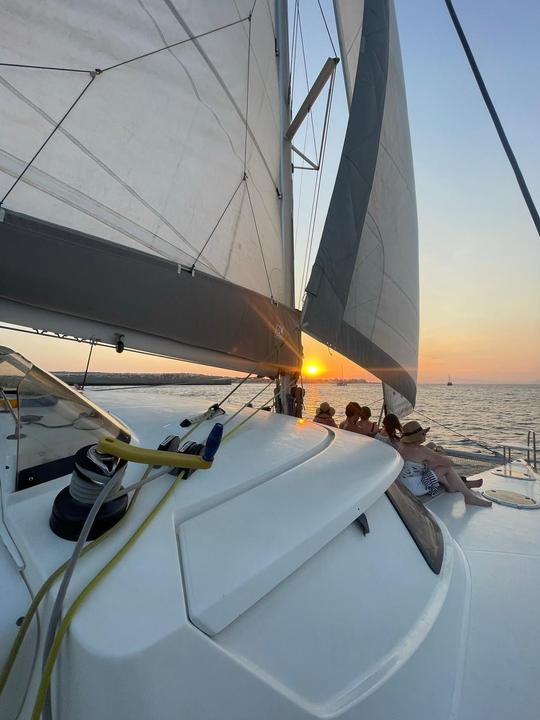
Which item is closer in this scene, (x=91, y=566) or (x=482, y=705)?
(x=91, y=566)

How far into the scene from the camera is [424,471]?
128 inches

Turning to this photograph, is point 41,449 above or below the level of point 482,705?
above

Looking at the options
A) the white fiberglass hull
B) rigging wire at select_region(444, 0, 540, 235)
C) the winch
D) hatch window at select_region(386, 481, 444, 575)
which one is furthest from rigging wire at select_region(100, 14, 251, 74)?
hatch window at select_region(386, 481, 444, 575)

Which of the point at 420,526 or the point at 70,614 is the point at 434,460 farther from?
the point at 70,614

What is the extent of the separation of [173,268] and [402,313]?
111 inches

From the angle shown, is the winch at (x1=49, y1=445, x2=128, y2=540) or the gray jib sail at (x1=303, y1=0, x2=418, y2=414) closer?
the winch at (x1=49, y1=445, x2=128, y2=540)

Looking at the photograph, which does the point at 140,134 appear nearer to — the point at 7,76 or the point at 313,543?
the point at 7,76

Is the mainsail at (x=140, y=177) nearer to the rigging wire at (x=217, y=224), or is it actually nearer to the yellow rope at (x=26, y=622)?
the rigging wire at (x=217, y=224)

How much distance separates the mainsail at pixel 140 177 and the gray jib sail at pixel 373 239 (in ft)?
2.09

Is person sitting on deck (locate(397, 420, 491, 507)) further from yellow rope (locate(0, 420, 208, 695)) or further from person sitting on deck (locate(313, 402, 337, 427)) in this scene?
yellow rope (locate(0, 420, 208, 695))

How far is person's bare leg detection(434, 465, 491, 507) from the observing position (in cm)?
304

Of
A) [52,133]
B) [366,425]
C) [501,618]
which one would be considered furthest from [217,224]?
[366,425]

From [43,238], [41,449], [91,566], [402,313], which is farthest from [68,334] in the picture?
[402,313]

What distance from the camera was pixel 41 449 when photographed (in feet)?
4.02
